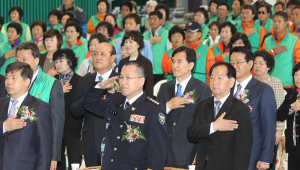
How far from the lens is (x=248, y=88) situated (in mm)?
3857

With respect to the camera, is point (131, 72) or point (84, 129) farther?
point (84, 129)

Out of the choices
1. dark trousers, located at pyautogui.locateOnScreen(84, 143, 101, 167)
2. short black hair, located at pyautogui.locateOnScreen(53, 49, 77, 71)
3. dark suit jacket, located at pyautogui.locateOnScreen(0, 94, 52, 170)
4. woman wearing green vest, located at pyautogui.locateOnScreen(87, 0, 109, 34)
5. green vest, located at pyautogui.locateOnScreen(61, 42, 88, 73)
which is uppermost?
woman wearing green vest, located at pyautogui.locateOnScreen(87, 0, 109, 34)

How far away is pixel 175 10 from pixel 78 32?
5.26m

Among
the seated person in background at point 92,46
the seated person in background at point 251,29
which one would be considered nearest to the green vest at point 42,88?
the seated person in background at point 92,46

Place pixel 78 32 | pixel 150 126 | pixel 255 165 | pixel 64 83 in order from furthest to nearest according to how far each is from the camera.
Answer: pixel 78 32, pixel 64 83, pixel 255 165, pixel 150 126

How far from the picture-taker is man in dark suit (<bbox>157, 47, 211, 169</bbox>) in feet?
12.5

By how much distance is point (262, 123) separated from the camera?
144 inches

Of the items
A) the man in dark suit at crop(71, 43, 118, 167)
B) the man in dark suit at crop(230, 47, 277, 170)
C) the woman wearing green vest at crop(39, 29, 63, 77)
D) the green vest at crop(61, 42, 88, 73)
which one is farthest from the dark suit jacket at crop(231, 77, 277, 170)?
the green vest at crop(61, 42, 88, 73)

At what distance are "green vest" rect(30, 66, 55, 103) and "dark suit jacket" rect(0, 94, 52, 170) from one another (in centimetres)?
52

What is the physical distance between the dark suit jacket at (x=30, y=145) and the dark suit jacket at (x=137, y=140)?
0.54 m

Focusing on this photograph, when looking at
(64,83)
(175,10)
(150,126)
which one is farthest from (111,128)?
(175,10)

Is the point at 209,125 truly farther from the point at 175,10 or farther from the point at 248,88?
the point at 175,10

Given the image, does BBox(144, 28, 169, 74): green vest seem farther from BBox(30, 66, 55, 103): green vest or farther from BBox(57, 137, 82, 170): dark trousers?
BBox(30, 66, 55, 103): green vest

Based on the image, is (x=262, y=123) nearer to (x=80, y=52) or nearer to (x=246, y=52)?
(x=246, y=52)
